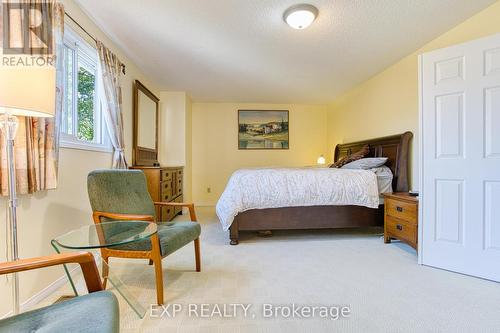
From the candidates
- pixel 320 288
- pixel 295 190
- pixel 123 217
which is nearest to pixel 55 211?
pixel 123 217

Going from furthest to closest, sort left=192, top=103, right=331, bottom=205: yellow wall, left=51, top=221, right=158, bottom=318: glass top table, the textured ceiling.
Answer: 1. left=192, top=103, right=331, bottom=205: yellow wall
2. the textured ceiling
3. left=51, top=221, right=158, bottom=318: glass top table

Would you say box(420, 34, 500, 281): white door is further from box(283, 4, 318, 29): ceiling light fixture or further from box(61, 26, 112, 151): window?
box(61, 26, 112, 151): window

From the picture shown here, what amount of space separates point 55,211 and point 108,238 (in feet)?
2.82

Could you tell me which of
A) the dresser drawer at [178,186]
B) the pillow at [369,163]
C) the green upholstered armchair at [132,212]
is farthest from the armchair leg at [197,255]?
the pillow at [369,163]

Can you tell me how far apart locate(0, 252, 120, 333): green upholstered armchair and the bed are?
6.28ft

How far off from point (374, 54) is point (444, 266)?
2555mm

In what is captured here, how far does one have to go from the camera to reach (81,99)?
7.88 ft

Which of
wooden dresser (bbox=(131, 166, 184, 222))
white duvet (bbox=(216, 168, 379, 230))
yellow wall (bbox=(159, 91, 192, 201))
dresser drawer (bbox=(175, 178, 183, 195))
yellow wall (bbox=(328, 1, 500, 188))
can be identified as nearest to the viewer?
yellow wall (bbox=(328, 1, 500, 188))

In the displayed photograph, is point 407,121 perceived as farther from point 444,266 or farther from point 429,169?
point 444,266

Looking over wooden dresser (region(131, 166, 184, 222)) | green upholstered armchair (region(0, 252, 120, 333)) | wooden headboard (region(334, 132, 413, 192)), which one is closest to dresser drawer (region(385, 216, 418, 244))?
wooden headboard (region(334, 132, 413, 192))

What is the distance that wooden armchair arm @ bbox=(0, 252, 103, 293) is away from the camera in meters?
0.85

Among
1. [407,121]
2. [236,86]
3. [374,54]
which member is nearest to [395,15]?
[374,54]

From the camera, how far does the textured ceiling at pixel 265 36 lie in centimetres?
216

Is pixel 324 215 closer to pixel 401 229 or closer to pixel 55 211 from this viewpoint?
pixel 401 229
